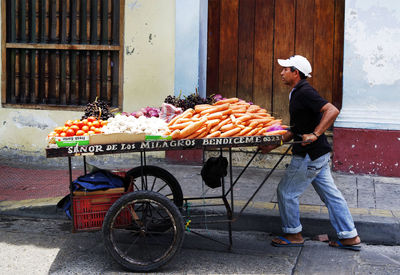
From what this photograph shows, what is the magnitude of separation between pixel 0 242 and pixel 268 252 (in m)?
2.48

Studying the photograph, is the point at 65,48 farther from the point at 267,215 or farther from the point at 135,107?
the point at 267,215

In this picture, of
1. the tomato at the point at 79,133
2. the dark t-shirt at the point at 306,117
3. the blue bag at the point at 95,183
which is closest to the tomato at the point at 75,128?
the tomato at the point at 79,133

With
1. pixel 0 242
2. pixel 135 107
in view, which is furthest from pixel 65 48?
pixel 0 242

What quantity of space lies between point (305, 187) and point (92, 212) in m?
1.88

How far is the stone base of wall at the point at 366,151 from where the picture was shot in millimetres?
7215

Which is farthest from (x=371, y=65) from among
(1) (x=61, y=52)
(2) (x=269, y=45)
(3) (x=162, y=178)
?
(1) (x=61, y=52)

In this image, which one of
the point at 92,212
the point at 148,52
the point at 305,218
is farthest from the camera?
the point at 148,52

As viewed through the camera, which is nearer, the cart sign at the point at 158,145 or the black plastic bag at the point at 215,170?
the cart sign at the point at 158,145

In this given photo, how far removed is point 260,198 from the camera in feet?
20.2

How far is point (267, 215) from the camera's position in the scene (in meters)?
5.43

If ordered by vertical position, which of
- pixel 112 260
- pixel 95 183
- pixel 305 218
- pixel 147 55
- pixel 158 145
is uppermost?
pixel 147 55

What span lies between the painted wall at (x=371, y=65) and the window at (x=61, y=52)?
3.36 m

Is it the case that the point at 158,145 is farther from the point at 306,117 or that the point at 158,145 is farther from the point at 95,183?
the point at 306,117

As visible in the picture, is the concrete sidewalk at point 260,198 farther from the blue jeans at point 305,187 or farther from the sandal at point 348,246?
the blue jeans at point 305,187
